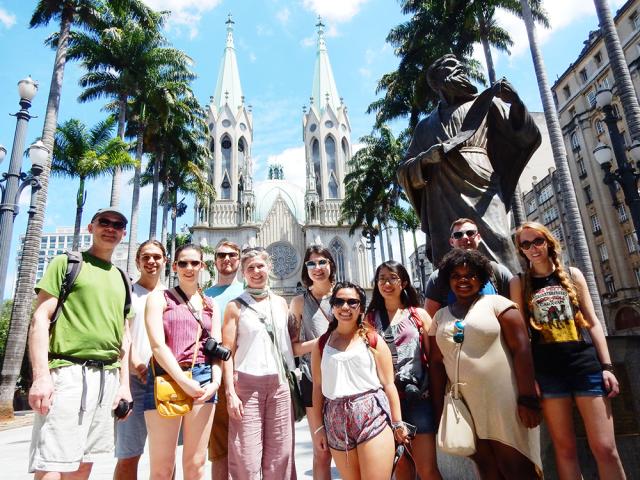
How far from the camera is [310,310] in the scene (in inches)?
142

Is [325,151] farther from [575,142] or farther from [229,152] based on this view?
[575,142]

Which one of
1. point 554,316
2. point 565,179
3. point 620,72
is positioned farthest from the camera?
point 565,179

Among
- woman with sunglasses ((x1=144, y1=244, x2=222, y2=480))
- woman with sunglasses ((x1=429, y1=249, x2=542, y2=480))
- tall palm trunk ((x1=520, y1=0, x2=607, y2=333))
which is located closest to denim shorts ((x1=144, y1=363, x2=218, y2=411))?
woman with sunglasses ((x1=144, y1=244, x2=222, y2=480))

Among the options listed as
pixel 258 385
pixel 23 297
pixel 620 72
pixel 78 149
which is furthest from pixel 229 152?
pixel 258 385

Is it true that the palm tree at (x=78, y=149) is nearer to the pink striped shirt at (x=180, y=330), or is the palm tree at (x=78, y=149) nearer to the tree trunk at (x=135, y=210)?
the tree trunk at (x=135, y=210)

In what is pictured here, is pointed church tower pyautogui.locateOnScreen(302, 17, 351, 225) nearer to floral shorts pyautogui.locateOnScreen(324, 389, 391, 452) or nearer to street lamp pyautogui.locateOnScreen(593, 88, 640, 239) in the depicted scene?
street lamp pyautogui.locateOnScreen(593, 88, 640, 239)

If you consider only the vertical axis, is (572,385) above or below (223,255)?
below

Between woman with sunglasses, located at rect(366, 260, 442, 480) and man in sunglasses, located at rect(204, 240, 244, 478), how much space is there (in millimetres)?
1370

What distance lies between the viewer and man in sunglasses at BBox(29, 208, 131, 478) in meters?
2.45

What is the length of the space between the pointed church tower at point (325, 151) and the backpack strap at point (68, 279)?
4920 cm

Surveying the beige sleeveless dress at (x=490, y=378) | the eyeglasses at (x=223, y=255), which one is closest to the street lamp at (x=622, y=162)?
the beige sleeveless dress at (x=490, y=378)

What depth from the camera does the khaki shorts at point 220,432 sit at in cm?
338

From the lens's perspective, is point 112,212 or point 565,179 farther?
point 565,179

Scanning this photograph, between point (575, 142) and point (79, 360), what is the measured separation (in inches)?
1526
